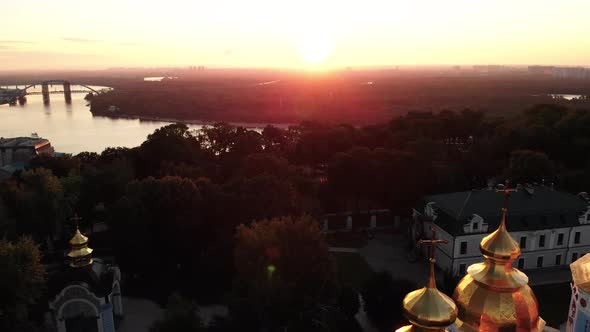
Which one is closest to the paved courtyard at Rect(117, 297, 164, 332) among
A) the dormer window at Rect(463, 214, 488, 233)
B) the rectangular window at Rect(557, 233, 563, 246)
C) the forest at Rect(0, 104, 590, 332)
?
the forest at Rect(0, 104, 590, 332)

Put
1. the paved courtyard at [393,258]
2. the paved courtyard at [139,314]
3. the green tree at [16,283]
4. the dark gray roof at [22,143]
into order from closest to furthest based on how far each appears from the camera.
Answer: the green tree at [16,283], the paved courtyard at [139,314], the paved courtyard at [393,258], the dark gray roof at [22,143]

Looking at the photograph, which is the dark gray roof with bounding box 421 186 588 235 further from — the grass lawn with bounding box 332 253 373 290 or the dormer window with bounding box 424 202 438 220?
the grass lawn with bounding box 332 253 373 290

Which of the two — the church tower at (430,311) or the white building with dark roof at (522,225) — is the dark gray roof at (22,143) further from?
the church tower at (430,311)

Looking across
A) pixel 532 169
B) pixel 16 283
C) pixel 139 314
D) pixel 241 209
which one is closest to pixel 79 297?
pixel 16 283

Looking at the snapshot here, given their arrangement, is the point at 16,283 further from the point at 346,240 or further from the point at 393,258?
the point at 393,258

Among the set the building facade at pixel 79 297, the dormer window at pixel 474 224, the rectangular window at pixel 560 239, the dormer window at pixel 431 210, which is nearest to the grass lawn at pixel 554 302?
the rectangular window at pixel 560 239

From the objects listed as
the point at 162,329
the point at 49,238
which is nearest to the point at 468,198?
the point at 162,329

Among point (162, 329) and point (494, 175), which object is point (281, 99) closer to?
point (494, 175)
